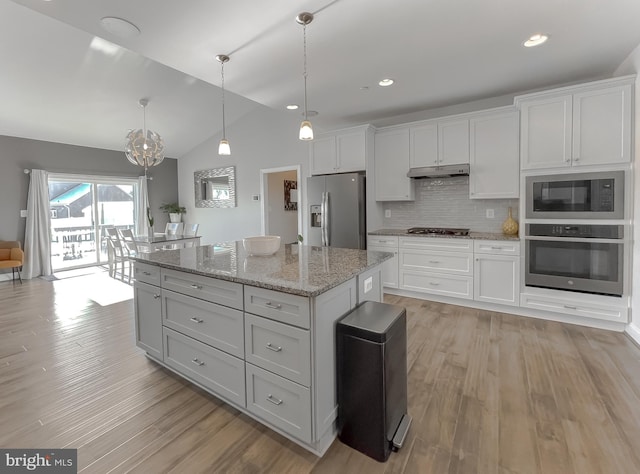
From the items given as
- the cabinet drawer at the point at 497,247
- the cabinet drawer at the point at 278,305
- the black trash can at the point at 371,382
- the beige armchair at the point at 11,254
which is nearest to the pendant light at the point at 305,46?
the cabinet drawer at the point at 278,305

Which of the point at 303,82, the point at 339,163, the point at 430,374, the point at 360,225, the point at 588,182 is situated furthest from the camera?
the point at 339,163

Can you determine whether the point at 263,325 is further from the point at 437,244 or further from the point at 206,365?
the point at 437,244

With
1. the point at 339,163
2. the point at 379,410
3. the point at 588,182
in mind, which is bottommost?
the point at 379,410

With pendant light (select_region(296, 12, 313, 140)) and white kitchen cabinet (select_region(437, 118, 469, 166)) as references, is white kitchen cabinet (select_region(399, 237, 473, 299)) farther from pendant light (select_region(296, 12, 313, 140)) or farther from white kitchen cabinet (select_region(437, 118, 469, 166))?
pendant light (select_region(296, 12, 313, 140))

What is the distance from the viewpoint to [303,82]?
335 centimetres

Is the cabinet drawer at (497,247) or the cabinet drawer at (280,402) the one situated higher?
the cabinet drawer at (497,247)

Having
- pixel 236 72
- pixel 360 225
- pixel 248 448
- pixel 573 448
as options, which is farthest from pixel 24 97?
pixel 573 448

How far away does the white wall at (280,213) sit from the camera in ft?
21.5

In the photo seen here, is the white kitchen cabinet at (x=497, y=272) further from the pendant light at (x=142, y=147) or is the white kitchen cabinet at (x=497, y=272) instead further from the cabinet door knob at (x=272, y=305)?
the pendant light at (x=142, y=147)

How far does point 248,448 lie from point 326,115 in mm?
4187

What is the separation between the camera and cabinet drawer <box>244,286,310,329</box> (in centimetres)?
146

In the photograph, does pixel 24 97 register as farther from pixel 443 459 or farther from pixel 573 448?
pixel 573 448

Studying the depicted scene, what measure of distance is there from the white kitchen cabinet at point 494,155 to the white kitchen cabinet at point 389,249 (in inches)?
45.8

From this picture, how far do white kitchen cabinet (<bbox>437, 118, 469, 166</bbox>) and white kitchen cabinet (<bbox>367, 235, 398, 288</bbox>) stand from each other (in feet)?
3.95
